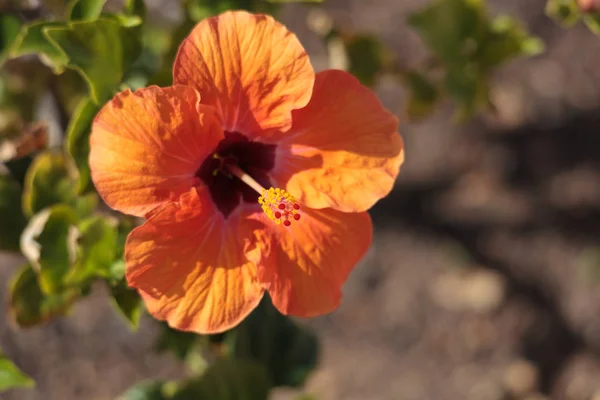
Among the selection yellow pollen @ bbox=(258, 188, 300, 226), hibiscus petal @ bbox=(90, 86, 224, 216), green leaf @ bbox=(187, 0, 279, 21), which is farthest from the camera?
green leaf @ bbox=(187, 0, 279, 21)

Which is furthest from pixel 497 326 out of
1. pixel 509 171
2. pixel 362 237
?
pixel 362 237

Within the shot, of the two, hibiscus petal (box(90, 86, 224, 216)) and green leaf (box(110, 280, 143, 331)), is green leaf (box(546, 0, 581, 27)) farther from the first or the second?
green leaf (box(110, 280, 143, 331))

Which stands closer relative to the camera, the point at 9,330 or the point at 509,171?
the point at 9,330

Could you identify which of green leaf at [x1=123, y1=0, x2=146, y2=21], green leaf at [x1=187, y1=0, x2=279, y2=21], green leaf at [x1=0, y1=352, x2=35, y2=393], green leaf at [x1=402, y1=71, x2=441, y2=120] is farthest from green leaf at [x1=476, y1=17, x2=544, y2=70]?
green leaf at [x1=0, y1=352, x2=35, y2=393]

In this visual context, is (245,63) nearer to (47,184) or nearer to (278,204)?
(278,204)

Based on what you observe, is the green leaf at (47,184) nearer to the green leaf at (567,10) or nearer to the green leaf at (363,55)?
the green leaf at (363,55)

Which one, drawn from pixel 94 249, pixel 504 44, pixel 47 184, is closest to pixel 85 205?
pixel 47 184

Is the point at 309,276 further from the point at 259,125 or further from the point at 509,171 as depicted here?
the point at 509,171
